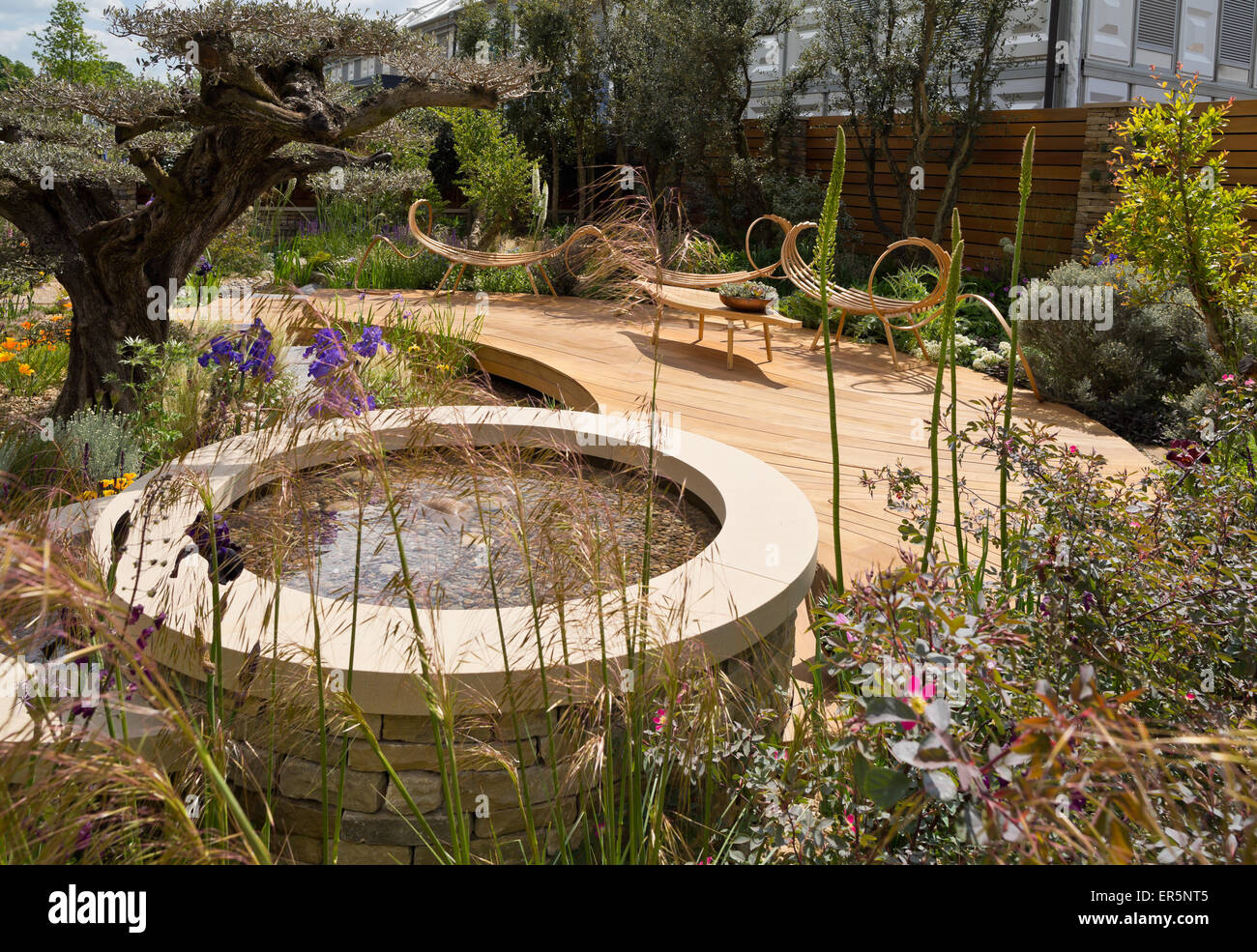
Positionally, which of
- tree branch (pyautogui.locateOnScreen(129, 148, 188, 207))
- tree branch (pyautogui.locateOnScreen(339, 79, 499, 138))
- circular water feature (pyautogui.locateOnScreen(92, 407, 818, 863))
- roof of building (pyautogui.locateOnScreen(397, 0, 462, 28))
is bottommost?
circular water feature (pyautogui.locateOnScreen(92, 407, 818, 863))

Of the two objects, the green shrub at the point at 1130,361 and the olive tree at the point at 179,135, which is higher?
the olive tree at the point at 179,135

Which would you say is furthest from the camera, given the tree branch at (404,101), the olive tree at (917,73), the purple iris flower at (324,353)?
the olive tree at (917,73)

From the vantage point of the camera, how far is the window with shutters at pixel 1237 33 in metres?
10.9

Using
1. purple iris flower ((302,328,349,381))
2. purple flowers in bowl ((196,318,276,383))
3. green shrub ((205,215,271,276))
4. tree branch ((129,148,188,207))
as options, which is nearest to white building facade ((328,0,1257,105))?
green shrub ((205,215,271,276))

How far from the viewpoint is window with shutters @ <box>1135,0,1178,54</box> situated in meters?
9.96

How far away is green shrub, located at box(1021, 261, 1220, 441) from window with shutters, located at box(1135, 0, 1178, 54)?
601 cm

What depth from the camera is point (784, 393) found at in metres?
5.82

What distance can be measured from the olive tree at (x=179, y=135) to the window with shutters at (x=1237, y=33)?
397 inches

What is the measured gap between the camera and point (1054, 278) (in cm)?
589

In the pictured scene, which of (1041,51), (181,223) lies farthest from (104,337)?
(1041,51)

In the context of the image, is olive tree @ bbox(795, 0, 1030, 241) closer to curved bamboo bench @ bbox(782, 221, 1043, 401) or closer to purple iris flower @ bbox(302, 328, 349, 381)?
curved bamboo bench @ bbox(782, 221, 1043, 401)

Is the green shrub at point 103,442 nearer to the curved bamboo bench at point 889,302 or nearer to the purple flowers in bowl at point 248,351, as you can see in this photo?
the purple flowers in bowl at point 248,351

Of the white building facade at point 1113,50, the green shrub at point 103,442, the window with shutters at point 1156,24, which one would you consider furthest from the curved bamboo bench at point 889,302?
the window with shutters at point 1156,24
